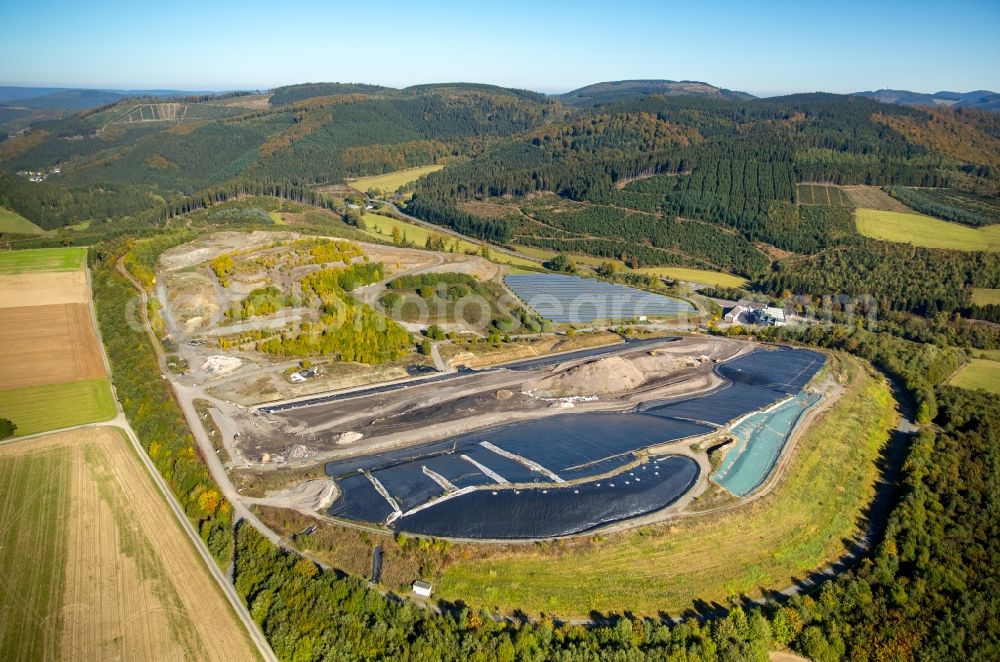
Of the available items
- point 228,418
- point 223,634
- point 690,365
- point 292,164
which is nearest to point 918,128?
point 690,365

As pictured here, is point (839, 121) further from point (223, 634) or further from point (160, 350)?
point (223, 634)

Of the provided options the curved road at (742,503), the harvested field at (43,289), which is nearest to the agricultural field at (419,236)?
the harvested field at (43,289)

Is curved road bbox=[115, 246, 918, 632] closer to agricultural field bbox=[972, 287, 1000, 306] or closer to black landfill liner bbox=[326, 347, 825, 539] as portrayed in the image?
black landfill liner bbox=[326, 347, 825, 539]

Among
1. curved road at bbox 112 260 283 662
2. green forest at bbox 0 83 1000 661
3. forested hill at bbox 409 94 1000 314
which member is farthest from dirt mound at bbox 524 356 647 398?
forested hill at bbox 409 94 1000 314

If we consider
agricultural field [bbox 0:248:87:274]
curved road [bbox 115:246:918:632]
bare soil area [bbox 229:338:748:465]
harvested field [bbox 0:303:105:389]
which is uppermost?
agricultural field [bbox 0:248:87:274]

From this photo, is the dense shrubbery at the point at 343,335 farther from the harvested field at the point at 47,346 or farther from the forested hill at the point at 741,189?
the forested hill at the point at 741,189

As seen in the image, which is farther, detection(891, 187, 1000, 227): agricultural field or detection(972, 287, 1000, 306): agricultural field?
detection(891, 187, 1000, 227): agricultural field
